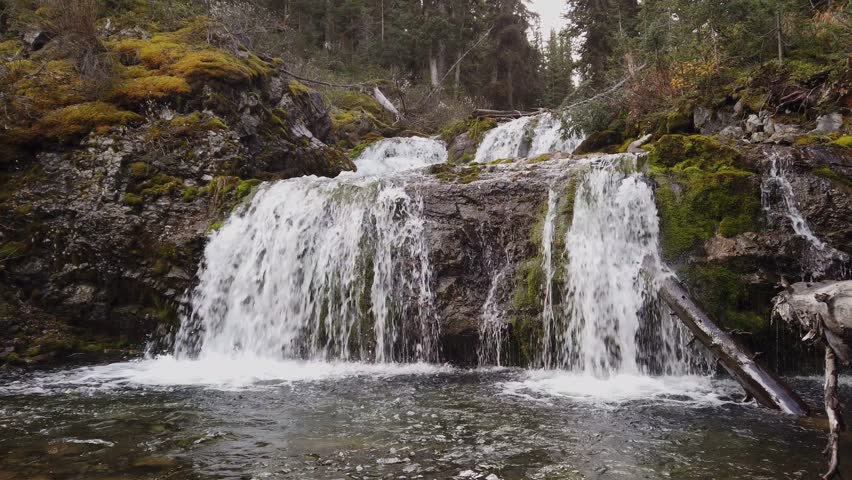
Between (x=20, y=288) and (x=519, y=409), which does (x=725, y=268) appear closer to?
(x=519, y=409)

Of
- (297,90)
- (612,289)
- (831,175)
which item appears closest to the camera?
(831,175)

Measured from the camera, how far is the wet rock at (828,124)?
9.05 m

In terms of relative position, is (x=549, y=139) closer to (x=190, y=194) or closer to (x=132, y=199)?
(x=190, y=194)

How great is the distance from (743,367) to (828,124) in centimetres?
634

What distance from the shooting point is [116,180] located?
399 inches

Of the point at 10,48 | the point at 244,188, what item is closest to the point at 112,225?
the point at 244,188

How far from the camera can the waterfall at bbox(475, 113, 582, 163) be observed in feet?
50.9

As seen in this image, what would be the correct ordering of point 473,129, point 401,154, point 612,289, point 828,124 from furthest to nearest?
point 473,129 → point 401,154 → point 828,124 → point 612,289

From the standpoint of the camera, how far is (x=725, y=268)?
7535mm

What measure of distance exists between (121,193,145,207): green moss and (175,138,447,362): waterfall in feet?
5.48

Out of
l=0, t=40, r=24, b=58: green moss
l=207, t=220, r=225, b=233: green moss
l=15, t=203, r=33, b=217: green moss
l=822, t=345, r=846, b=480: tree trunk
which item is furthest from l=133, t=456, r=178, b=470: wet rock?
l=0, t=40, r=24, b=58: green moss

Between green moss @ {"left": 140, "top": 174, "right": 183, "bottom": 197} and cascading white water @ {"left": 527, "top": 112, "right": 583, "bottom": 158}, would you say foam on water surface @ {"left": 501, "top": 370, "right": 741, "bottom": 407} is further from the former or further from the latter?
cascading white water @ {"left": 527, "top": 112, "right": 583, "bottom": 158}

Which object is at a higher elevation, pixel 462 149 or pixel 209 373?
pixel 462 149

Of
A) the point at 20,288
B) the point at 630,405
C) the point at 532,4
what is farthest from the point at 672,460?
the point at 532,4
